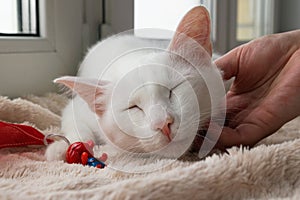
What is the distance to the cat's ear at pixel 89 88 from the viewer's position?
2.46 ft

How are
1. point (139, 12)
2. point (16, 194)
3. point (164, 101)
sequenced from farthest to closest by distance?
point (139, 12) → point (164, 101) → point (16, 194)

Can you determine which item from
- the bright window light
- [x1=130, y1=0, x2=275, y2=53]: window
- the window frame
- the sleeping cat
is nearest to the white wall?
[x1=130, y1=0, x2=275, y2=53]: window

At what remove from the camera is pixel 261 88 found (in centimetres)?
92

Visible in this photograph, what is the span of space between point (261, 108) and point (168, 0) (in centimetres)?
105

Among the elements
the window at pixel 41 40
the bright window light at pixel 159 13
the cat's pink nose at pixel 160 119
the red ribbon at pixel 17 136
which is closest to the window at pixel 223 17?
the bright window light at pixel 159 13

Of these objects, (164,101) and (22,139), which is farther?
(22,139)

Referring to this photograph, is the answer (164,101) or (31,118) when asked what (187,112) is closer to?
(164,101)

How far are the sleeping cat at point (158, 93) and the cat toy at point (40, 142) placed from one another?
0.08 feet

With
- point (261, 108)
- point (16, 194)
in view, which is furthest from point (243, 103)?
point (16, 194)

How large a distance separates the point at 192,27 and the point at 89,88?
0.20 meters

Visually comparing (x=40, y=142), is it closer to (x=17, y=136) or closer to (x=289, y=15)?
(x=17, y=136)

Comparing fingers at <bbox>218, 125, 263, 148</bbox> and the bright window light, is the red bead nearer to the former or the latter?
fingers at <bbox>218, 125, 263, 148</bbox>

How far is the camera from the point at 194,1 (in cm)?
185

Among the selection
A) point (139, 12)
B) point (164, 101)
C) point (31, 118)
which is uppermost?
point (139, 12)
